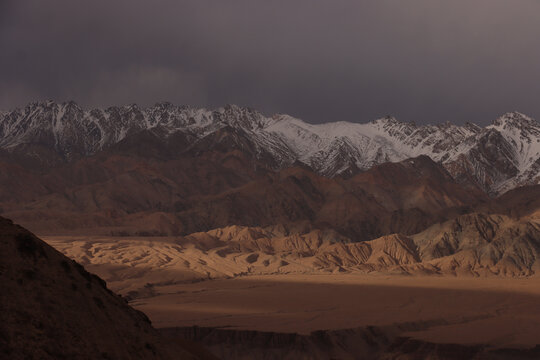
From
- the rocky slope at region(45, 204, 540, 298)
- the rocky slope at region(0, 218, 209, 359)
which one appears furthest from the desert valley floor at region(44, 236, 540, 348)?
the rocky slope at region(0, 218, 209, 359)

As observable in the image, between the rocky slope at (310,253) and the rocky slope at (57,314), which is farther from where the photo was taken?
the rocky slope at (310,253)

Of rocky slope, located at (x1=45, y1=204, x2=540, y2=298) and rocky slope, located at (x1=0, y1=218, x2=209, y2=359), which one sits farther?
rocky slope, located at (x1=45, y1=204, x2=540, y2=298)

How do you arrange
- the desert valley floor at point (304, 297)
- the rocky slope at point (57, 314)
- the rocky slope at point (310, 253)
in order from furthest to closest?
1. the rocky slope at point (310, 253)
2. the desert valley floor at point (304, 297)
3. the rocky slope at point (57, 314)

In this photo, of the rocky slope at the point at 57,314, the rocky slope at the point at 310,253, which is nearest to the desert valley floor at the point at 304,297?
the rocky slope at the point at 310,253

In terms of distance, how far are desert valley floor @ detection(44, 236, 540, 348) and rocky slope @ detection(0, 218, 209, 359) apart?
31.2 metres

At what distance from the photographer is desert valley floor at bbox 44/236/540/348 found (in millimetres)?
57062

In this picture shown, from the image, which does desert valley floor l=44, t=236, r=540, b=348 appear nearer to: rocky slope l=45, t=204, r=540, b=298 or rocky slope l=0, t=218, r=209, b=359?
rocky slope l=45, t=204, r=540, b=298

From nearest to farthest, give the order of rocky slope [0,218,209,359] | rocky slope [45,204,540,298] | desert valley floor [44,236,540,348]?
rocky slope [0,218,209,359] < desert valley floor [44,236,540,348] < rocky slope [45,204,540,298]

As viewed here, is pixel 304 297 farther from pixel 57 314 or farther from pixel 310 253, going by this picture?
pixel 310 253

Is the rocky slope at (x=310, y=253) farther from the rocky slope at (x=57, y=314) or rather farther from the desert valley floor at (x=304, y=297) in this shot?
the rocky slope at (x=57, y=314)

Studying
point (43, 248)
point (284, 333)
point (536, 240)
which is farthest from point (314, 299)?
point (536, 240)

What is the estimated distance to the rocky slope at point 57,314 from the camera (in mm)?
19484

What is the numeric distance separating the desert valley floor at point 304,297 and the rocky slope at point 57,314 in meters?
31.2

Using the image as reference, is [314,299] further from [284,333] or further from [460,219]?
[460,219]
